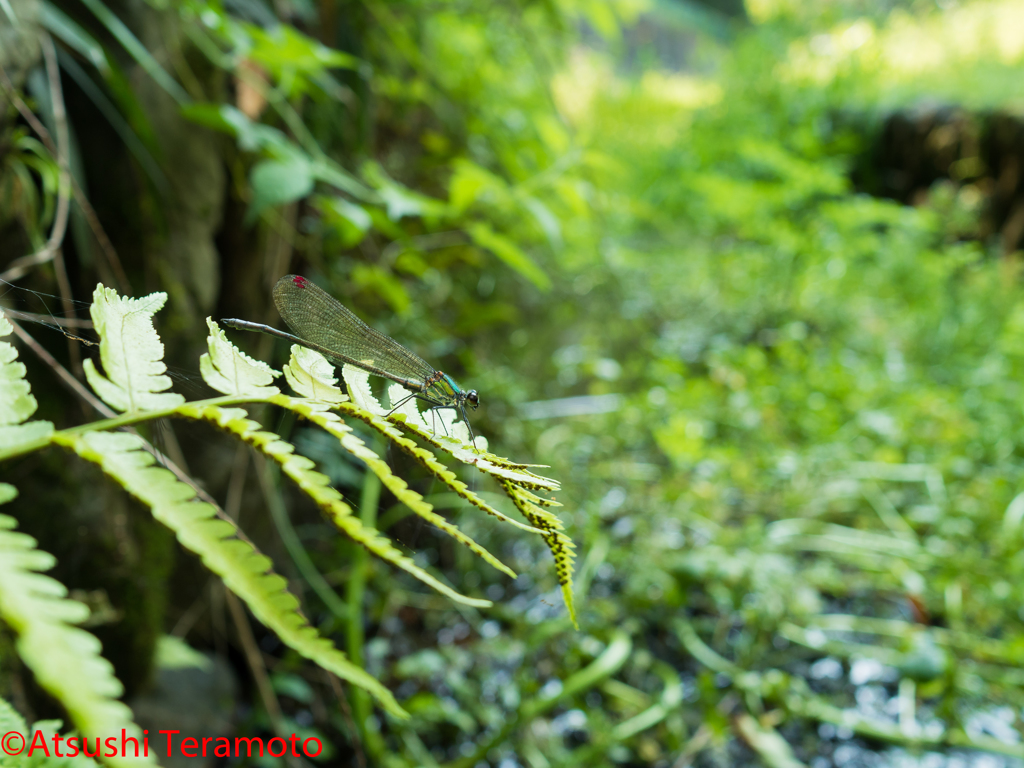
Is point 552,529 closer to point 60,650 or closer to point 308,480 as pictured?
point 308,480

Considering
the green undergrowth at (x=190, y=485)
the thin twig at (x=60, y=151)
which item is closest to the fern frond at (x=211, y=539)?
the green undergrowth at (x=190, y=485)

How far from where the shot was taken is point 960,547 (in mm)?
1786

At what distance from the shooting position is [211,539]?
0.35 m

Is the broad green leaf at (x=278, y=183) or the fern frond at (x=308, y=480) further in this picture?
the broad green leaf at (x=278, y=183)

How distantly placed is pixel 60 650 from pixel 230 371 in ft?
0.75

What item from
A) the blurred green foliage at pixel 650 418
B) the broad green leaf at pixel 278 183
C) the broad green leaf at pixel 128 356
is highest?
the broad green leaf at pixel 278 183

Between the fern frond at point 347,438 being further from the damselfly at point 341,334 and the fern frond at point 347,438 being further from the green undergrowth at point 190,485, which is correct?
the damselfly at point 341,334

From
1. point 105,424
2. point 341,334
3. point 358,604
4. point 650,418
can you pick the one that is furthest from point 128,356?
point 650,418

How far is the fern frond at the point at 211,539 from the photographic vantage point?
34cm

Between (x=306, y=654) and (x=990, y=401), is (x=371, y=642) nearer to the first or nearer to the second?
(x=306, y=654)

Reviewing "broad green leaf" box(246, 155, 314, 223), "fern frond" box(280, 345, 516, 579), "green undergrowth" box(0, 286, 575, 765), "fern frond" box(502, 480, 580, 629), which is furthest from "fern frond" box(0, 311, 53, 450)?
"broad green leaf" box(246, 155, 314, 223)

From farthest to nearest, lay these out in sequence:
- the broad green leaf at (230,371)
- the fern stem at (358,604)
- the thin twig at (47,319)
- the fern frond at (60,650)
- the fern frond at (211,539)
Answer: the fern stem at (358,604)
the thin twig at (47,319)
the broad green leaf at (230,371)
the fern frond at (211,539)
the fern frond at (60,650)

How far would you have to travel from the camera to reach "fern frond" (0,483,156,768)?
0.24m

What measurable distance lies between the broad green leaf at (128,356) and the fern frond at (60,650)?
0.47ft
